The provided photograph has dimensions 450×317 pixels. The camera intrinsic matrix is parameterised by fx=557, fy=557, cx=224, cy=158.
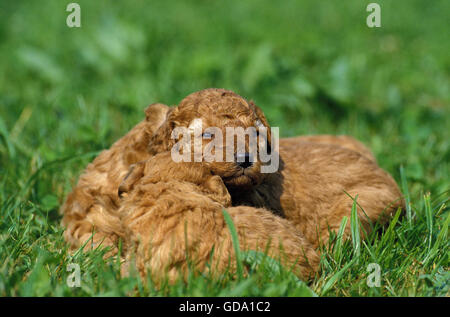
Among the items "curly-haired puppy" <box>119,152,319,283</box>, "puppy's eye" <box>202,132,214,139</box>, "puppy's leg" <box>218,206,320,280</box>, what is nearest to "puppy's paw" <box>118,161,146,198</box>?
"curly-haired puppy" <box>119,152,319,283</box>

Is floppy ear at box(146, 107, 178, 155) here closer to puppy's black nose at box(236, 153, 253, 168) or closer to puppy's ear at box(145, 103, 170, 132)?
puppy's ear at box(145, 103, 170, 132)

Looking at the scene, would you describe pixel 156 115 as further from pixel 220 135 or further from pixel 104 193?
pixel 220 135

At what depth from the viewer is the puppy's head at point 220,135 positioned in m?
2.85

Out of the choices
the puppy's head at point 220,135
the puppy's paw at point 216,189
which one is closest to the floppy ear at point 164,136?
the puppy's head at point 220,135

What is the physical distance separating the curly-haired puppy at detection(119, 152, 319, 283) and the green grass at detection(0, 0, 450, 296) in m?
0.10

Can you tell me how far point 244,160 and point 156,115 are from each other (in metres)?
0.87

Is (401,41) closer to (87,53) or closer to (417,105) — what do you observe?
(417,105)

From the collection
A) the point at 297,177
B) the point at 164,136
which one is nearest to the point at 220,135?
the point at 164,136

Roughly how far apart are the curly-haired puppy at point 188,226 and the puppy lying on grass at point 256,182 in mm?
197

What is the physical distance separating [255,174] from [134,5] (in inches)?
296

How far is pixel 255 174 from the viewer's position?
2910 millimetres

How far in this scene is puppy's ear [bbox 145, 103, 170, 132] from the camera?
3.43 metres

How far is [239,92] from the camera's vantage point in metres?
5.85
